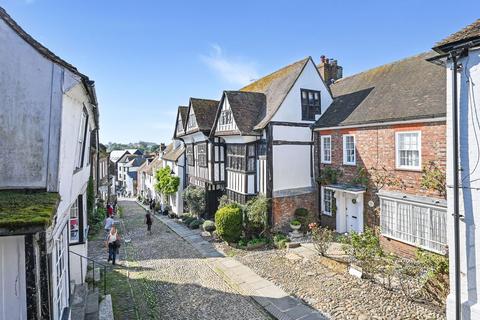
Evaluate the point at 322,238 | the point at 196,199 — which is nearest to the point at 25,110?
the point at 322,238

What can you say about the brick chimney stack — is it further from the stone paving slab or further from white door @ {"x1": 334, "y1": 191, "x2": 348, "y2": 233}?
the stone paving slab

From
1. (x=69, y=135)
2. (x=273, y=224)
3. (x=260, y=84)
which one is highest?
(x=260, y=84)

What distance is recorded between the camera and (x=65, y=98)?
6.52 m

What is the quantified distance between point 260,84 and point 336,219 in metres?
12.5

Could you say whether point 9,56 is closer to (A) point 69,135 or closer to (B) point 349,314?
(A) point 69,135

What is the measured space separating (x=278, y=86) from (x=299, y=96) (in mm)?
2003

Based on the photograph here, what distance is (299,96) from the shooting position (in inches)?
725

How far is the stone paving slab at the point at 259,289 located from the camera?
9.46 meters

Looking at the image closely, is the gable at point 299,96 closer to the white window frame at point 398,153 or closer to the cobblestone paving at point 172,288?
the white window frame at point 398,153

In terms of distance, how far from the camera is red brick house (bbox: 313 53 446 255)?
12547 millimetres

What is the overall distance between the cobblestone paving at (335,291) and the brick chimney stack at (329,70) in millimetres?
15373

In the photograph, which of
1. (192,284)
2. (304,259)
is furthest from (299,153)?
(192,284)

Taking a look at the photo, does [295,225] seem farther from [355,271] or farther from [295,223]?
[355,271]

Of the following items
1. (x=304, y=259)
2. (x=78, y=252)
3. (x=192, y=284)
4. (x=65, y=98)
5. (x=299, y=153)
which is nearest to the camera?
(x=65, y=98)
